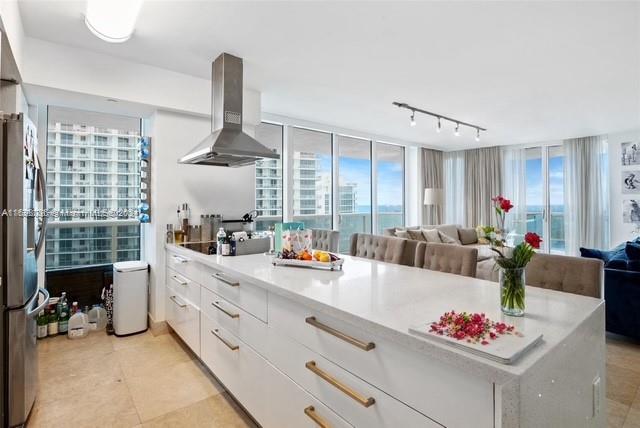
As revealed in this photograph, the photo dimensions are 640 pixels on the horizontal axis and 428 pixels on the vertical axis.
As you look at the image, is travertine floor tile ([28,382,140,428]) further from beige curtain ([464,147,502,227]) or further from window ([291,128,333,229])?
beige curtain ([464,147,502,227])

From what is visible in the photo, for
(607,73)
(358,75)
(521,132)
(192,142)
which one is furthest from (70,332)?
(521,132)

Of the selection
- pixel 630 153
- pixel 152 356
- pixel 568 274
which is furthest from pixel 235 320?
pixel 630 153

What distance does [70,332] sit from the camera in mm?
3037

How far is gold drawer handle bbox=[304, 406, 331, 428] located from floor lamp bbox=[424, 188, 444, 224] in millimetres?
5932

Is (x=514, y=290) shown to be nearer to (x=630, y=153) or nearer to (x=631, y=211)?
(x=631, y=211)

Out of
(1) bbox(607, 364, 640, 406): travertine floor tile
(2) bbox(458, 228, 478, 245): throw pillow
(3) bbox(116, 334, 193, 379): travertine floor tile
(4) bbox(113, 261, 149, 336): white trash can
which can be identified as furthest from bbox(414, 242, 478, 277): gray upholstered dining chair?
(2) bbox(458, 228, 478, 245): throw pillow

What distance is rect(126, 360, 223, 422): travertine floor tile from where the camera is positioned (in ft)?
6.71

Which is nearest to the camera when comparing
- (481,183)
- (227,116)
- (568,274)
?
(568,274)

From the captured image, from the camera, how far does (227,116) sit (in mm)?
2787

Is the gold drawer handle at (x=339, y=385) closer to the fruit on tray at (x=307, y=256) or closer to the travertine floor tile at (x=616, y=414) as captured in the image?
the fruit on tray at (x=307, y=256)

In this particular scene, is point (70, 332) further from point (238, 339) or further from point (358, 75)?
point (358, 75)

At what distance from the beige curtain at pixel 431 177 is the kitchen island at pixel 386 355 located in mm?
5495

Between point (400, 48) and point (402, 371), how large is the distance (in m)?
2.51

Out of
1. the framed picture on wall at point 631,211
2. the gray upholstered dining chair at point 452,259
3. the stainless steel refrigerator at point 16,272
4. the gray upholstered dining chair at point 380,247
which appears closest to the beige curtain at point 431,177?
the framed picture on wall at point 631,211
